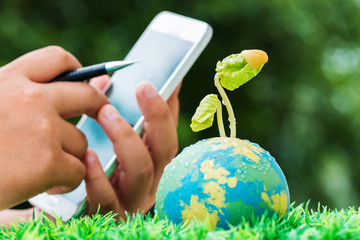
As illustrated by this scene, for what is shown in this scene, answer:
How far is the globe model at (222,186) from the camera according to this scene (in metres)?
0.87

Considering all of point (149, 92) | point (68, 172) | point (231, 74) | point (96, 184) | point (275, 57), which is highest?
point (231, 74)

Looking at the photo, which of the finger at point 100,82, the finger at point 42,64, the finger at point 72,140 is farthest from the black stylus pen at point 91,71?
the finger at point 100,82

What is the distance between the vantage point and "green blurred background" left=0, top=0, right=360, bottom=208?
11.6ft

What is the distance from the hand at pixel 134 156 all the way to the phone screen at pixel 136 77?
2.9 inches

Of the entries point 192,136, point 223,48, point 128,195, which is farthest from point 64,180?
point 223,48

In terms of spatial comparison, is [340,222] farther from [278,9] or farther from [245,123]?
[278,9]

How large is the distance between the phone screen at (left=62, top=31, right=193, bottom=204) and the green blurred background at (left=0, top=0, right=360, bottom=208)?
1768 millimetres

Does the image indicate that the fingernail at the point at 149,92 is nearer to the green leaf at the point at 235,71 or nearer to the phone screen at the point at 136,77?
the phone screen at the point at 136,77

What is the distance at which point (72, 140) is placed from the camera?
52.8 inches

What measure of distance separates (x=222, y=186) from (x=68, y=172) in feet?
1.82

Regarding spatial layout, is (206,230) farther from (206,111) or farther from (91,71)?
(91,71)

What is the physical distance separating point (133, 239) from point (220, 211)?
6.4 inches

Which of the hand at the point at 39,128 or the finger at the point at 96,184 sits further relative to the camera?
the finger at the point at 96,184

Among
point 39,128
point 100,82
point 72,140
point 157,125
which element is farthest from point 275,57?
point 39,128
